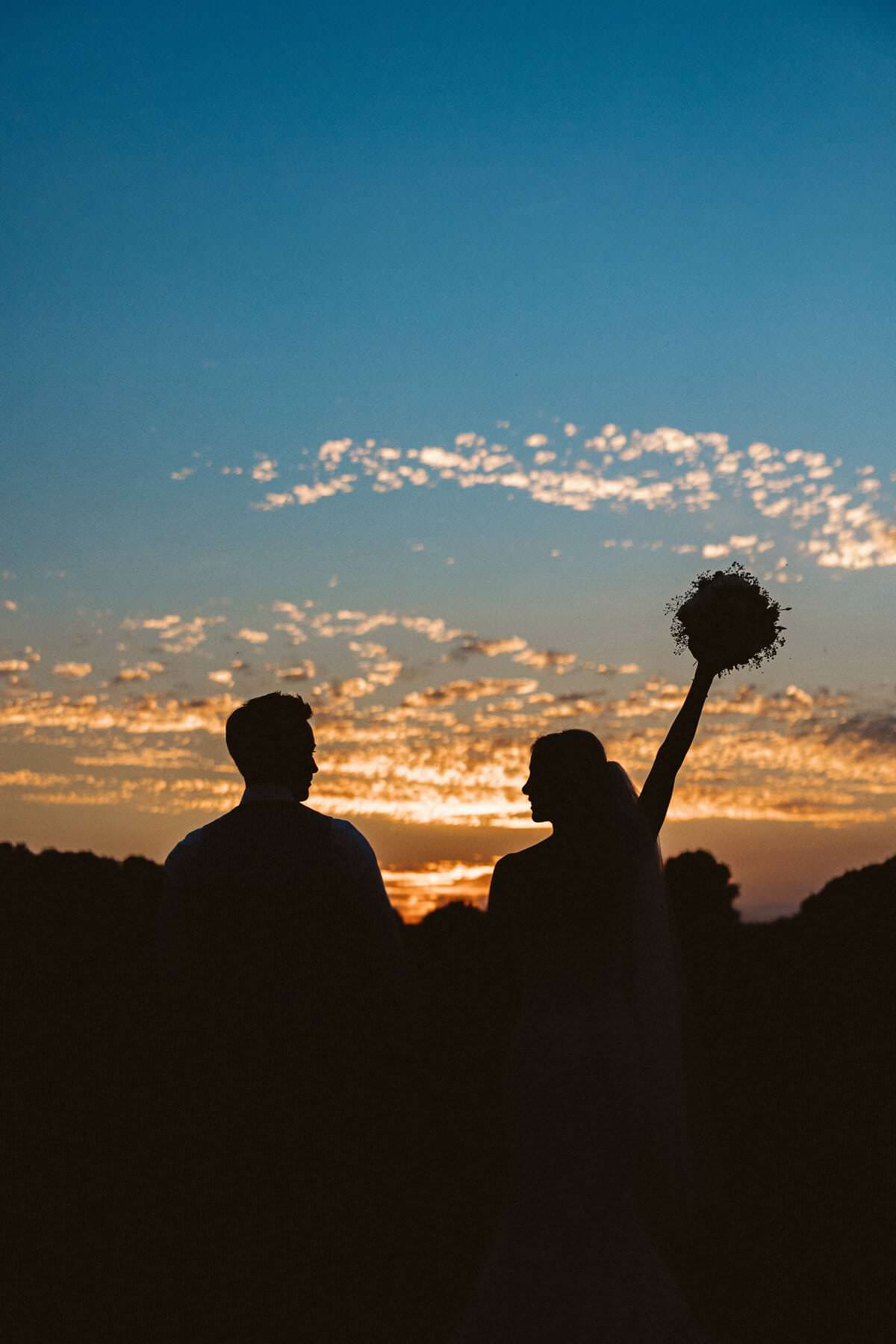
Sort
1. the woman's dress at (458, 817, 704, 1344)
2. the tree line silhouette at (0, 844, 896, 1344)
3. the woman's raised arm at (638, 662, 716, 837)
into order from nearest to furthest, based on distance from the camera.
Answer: the woman's dress at (458, 817, 704, 1344), the woman's raised arm at (638, 662, 716, 837), the tree line silhouette at (0, 844, 896, 1344)

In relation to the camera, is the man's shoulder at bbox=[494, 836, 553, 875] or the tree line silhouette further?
the tree line silhouette

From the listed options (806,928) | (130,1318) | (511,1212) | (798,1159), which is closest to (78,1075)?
(130,1318)

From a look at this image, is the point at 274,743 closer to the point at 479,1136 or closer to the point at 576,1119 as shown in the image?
the point at 576,1119

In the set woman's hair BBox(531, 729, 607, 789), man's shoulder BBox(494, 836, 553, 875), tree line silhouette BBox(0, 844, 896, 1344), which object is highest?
woman's hair BBox(531, 729, 607, 789)

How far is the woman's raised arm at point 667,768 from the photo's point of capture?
4.34 m

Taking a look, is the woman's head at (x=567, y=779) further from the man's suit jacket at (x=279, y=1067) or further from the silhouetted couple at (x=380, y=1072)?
the man's suit jacket at (x=279, y=1067)

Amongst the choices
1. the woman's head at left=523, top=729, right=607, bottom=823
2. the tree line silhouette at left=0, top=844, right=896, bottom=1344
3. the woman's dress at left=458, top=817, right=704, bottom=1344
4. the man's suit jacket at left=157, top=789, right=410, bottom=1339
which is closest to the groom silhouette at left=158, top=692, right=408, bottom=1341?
the man's suit jacket at left=157, top=789, right=410, bottom=1339

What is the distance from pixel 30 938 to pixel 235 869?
334 inches

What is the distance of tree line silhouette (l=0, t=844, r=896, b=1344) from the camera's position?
7.65m

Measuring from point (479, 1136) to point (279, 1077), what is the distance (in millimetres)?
5158

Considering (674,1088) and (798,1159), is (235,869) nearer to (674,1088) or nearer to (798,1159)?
(674,1088)

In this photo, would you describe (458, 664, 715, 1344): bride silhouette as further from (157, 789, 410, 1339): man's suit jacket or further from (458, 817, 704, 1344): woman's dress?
(157, 789, 410, 1339): man's suit jacket

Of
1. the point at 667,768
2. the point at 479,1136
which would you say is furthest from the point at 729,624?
the point at 479,1136

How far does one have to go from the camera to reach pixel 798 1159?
8633 mm
